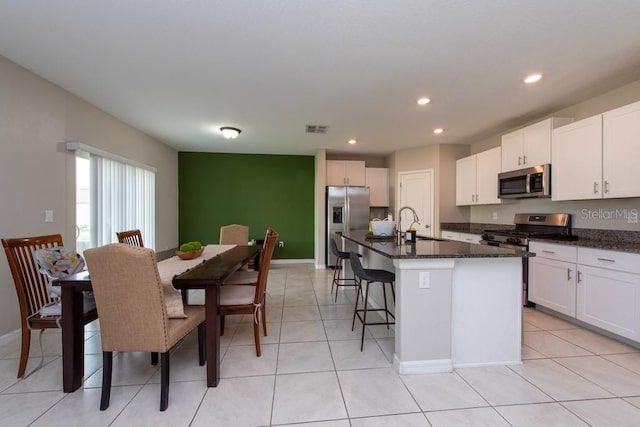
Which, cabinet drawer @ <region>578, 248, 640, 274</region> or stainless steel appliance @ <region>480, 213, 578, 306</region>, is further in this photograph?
stainless steel appliance @ <region>480, 213, 578, 306</region>

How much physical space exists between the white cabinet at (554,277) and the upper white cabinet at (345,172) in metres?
3.29

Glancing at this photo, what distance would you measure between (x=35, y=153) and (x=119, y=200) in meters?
1.31

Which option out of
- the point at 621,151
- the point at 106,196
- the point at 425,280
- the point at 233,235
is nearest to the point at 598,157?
the point at 621,151

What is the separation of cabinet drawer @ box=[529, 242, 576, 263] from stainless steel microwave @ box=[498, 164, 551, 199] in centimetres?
67

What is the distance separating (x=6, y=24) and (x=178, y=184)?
13.4 feet

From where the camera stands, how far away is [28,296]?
6.29 feet

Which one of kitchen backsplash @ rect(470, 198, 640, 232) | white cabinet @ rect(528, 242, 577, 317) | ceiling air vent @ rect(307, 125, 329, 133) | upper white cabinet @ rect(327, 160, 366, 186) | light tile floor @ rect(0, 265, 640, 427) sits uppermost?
ceiling air vent @ rect(307, 125, 329, 133)

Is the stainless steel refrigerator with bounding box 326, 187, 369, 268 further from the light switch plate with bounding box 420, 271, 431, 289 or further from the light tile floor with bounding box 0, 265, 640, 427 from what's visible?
the light switch plate with bounding box 420, 271, 431, 289

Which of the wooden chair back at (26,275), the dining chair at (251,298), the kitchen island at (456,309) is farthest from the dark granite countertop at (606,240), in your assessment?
the wooden chair back at (26,275)

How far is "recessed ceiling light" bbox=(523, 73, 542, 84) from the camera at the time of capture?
2.54 m

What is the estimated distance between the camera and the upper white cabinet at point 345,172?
226 inches

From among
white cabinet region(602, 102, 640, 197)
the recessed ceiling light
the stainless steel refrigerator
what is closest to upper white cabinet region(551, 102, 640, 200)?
white cabinet region(602, 102, 640, 197)

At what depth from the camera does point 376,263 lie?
324 cm

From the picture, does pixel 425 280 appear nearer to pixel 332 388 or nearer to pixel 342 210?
pixel 332 388
